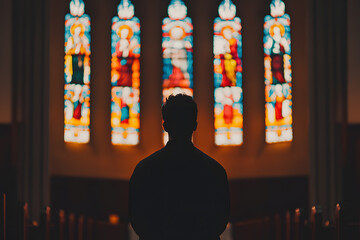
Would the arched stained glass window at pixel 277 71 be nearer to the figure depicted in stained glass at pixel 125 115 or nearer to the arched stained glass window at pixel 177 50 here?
the arched stained glass window at pixel 177 50

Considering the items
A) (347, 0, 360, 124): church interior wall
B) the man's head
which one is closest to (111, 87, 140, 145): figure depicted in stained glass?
(347, 0, 360, 124): church interior wall

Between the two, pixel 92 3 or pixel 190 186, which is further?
pixel 92 3

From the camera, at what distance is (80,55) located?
8.77m

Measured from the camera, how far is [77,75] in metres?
8.74

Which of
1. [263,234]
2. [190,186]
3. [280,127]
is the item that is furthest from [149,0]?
[190,186]

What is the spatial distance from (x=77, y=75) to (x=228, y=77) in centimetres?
232

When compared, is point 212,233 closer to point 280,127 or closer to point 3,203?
point 3,203

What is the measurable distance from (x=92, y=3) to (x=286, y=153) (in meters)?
3.75

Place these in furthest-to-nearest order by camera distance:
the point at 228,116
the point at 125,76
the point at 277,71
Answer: the point at 125,76
the point at 228,116
the point at 277,71

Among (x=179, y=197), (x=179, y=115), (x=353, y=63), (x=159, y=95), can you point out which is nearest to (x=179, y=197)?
(x=179, y=197)

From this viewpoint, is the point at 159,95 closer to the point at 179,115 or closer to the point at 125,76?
the point at 125,76

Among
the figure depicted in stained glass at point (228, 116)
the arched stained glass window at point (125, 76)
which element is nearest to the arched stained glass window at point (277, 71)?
the figure depicted in stained glass at point (228, 116)

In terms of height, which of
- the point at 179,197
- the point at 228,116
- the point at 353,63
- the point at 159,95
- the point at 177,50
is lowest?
the point at 179,197

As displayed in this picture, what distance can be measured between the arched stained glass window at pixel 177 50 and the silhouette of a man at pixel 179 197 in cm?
751
